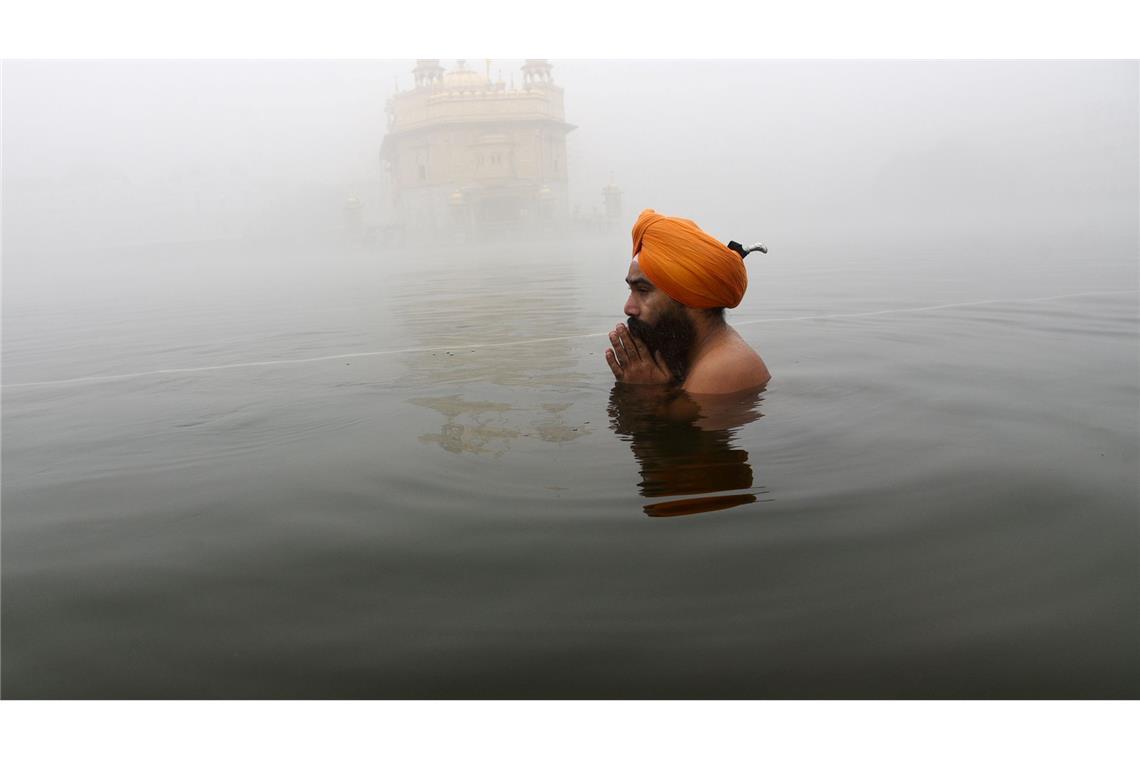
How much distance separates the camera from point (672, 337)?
368cm

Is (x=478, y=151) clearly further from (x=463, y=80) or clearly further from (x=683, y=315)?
(x=683, y=315)

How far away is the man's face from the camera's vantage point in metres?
3.61

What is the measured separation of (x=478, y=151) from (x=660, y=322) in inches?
1595

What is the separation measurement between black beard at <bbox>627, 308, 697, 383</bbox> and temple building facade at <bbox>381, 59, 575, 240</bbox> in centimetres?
3761

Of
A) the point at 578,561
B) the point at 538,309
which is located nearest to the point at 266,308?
the point at 538,309

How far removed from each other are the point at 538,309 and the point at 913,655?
6.98 metres

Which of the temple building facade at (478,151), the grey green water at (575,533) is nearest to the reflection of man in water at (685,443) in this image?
the grey green water at (575,533)

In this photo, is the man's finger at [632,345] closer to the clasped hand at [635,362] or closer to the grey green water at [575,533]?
the clasped hand at [635,362]

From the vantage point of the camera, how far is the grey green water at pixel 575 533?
1.53 meters

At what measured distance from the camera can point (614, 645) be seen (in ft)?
5.19

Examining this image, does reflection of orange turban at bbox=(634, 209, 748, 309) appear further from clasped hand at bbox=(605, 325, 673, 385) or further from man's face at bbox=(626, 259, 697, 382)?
clasped hand at bbox=(605, 325, 673, 385)

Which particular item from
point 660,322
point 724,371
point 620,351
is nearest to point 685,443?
point 724,371

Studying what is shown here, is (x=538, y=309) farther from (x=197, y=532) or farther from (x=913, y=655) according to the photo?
(x=913, y=655)

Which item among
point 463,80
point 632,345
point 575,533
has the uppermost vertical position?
point 463,80
